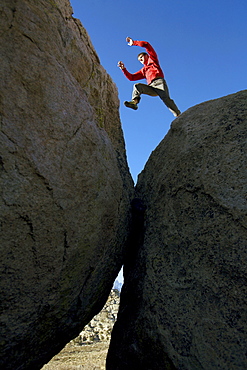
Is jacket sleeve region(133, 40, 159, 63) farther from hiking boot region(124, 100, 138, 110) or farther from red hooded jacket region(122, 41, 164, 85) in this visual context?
hiking boot region(124, 100, 138, 110)

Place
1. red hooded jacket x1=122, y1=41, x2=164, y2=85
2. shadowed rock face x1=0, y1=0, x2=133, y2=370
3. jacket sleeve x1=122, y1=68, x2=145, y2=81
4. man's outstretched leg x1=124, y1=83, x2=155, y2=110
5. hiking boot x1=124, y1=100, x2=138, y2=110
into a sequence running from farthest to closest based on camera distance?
jacket sleeve x1=122, y1=68, x2=145, y2=81 → red hooded jacket x1=122, y1=41, x2=164, y2=85 → man's outstretched leg x1=124, y1=83, x2=155, y2=110 → hiking boot x1=124, y1=100, x2=138, y2=110 → shadowed rock face x1=0, y1=0, x2=133, y2=370

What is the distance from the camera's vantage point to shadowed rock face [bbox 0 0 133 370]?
1874mm

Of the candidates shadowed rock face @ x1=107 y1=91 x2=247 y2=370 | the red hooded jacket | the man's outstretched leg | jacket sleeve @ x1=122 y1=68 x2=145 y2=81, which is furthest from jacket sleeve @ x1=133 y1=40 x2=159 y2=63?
shadowed rock face @ x1=107 y1=91 x2=247 y2=370

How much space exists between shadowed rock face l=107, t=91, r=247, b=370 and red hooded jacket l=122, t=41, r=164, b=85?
118 inches

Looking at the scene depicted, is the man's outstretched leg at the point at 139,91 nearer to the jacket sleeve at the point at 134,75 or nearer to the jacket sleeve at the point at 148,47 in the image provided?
the jacket sleeve at the point at 134,75

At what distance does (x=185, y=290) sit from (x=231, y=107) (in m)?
1.57

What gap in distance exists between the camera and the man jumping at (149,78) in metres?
5.42

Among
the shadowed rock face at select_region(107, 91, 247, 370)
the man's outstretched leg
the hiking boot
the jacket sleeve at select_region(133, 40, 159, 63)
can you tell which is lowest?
the shadowed rock face at select_region(107, 91, 247, 370)

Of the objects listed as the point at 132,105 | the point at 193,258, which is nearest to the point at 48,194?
the point at 193,258

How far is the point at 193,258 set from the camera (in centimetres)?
232

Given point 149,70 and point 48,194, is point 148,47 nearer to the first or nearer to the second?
point 149,70

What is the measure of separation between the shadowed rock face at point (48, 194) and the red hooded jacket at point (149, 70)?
317cm

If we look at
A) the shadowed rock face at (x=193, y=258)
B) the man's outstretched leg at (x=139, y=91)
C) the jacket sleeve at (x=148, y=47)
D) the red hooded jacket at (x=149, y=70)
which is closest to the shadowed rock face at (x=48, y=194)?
the shadowed rock face at (x=193, y=258)

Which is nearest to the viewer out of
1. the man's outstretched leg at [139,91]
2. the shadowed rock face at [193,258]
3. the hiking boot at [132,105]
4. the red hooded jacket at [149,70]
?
the shadowed rock face at [193,258]
